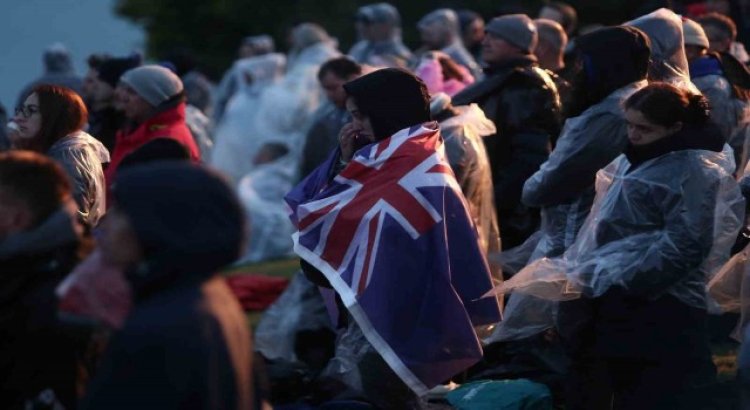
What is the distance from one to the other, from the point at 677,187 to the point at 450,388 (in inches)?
81.6

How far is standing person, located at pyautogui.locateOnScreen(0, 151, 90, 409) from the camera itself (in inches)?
192

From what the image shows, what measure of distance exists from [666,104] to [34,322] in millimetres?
2708

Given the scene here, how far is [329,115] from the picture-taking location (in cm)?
1038

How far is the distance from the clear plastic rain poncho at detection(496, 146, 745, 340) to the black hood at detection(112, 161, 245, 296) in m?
2.67

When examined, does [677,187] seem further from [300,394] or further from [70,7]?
[70,7]

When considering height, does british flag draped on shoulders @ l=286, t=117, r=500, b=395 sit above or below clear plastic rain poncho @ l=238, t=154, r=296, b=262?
above

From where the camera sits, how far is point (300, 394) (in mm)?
7703

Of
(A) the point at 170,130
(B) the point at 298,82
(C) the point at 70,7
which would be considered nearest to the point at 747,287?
(A) the point at 170,130

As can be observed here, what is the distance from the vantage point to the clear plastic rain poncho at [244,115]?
1664 centimetres

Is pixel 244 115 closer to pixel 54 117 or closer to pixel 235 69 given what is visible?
pixel 235 69

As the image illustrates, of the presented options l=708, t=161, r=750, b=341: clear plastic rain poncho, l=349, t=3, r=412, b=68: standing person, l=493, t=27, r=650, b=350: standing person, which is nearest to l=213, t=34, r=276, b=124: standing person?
l=349, t=3, r=412, b=68: standing person

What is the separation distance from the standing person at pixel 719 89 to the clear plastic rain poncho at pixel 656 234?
7.03 feet

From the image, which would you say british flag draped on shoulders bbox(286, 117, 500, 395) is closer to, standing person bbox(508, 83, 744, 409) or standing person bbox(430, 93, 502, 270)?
standing person bbox(508, 83, 744, 409)

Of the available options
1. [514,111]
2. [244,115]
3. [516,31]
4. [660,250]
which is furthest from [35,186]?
[244,115]
